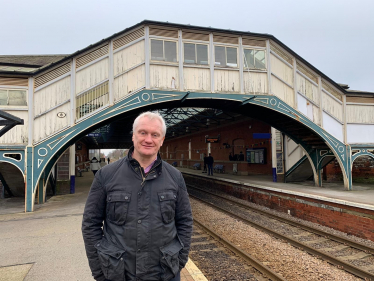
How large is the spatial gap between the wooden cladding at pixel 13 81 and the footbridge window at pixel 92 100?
5.85 feet

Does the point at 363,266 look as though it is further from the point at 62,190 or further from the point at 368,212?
the point at 62,190

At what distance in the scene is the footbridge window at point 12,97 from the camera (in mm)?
8078

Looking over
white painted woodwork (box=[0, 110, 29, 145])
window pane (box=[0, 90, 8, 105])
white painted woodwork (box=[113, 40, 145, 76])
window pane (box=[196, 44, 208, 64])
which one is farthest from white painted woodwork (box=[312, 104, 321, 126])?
window pane (box=[0, 90, 8, 105])

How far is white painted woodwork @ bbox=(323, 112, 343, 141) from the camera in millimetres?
11320

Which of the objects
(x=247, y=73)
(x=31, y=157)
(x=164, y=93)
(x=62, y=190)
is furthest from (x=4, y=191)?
(x=247, y=73)

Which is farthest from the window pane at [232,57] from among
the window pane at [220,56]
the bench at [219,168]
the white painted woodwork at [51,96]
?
the bench at [219,168]

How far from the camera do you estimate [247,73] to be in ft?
33.4

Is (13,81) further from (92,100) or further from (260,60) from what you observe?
(260,60)

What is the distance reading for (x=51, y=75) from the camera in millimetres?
8555

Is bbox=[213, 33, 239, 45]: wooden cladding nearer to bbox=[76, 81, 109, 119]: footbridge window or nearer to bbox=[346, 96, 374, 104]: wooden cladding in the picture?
bbox=[76, 81, 109, 119]: footbridge window

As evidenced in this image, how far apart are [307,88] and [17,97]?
11967 millimetres

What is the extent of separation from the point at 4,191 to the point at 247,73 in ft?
40.4

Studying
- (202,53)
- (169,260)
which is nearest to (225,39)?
(202,53)

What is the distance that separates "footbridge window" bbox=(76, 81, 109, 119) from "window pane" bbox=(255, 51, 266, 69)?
20.9 ft
